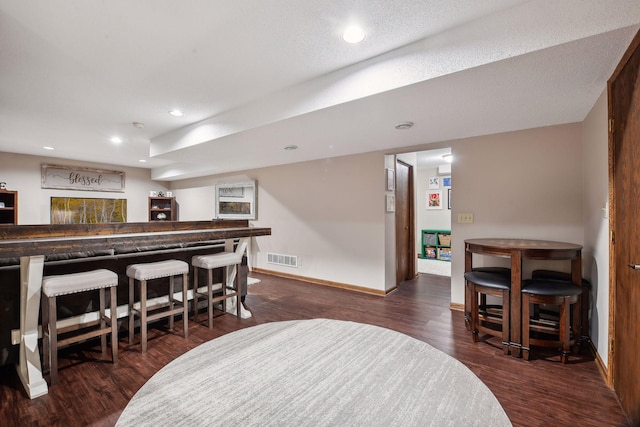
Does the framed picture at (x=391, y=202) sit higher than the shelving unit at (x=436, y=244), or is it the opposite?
the framed picture at (x=391, y=202)

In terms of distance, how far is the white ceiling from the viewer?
1568 millimetres

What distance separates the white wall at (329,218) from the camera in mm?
4152

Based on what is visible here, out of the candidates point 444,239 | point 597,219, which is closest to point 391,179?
point 597,219

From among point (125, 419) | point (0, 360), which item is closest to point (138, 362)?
point (0, 360)

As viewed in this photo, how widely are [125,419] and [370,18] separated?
210 centimetres

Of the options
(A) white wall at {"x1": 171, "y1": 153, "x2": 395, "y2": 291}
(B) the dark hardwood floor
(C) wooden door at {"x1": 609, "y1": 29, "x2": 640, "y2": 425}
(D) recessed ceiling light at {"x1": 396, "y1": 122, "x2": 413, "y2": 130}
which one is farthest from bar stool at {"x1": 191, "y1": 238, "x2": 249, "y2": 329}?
(C) wooden door at {"x1": 609, "y1": 29, "x2": 640, "y2": 425}

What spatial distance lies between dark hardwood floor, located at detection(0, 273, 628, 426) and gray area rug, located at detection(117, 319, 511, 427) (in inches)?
43.1

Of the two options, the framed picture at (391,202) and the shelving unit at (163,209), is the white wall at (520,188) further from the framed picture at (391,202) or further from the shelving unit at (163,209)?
the shelving unit at (163,209)

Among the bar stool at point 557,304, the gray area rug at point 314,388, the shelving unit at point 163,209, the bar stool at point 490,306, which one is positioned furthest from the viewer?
the shelving unit at point 163,209

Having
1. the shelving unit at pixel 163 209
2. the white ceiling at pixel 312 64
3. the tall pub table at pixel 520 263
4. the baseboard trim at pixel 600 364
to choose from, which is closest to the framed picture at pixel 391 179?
the white ceiling at pixel 312 64

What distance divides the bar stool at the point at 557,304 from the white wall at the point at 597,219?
0.14 metres

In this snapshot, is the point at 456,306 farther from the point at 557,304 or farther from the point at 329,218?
the point at 329,218

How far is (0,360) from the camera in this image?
2.03m

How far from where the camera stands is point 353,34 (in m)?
1.80
